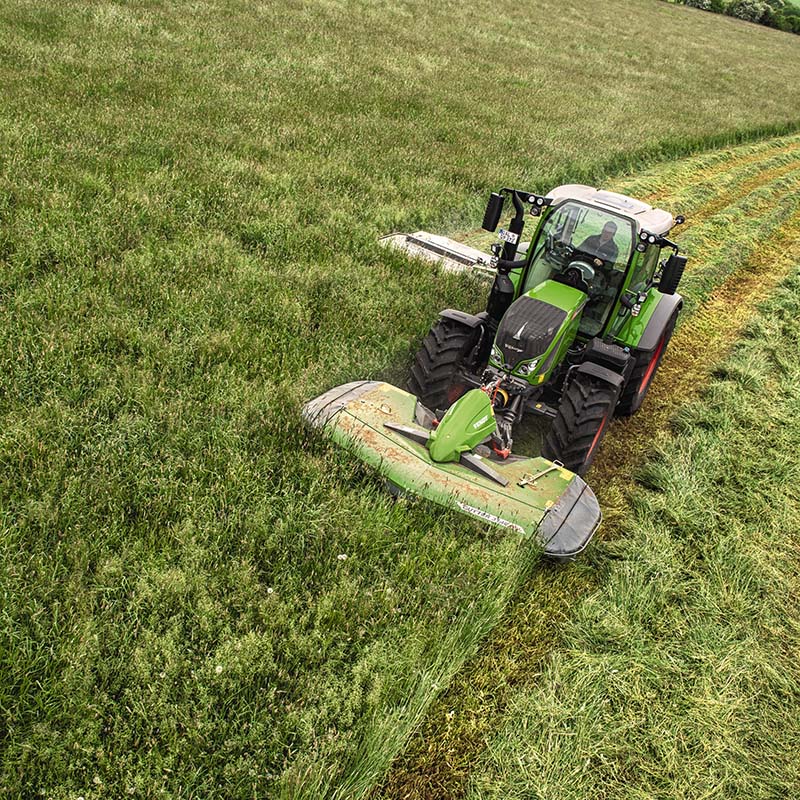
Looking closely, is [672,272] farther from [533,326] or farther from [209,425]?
[209,425]

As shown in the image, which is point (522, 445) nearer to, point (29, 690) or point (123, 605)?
point (123, 605)

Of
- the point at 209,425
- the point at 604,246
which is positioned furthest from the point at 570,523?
the point at 604,246

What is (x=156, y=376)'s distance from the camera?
539 centimetres

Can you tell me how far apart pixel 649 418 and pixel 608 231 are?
197 cm

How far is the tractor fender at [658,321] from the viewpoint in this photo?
6.45 metres

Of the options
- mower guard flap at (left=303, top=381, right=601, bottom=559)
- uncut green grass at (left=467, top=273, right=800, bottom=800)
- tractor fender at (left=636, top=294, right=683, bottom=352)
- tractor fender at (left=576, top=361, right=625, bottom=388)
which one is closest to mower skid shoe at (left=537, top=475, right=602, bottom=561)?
mower guard flap at (left=303, top=381, right=601, bottom=559)

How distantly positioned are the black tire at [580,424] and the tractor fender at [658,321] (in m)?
1.31

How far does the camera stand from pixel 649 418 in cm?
680

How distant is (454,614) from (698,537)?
229 centimetres

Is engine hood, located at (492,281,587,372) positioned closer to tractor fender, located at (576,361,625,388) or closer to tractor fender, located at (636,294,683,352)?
tractor fender, located at (576,361,625,388)

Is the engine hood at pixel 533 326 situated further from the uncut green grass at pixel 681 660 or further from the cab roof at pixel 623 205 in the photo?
the uncut green grass at pixel 681 660

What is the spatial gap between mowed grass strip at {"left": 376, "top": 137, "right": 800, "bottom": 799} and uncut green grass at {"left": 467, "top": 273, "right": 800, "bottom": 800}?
114mm

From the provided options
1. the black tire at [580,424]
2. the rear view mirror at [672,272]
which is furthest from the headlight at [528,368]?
the rear view mirror at [672,272]

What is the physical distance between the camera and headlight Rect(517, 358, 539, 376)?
5.47 m
